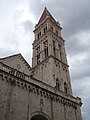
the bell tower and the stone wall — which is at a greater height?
the bell tower

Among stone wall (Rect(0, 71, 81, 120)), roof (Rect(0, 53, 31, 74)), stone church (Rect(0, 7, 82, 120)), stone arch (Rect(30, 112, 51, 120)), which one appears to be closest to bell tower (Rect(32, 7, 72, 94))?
stone church (Rect(0, 7, 82, 120))

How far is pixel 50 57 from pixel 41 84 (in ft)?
32.9

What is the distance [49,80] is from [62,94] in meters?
4.74

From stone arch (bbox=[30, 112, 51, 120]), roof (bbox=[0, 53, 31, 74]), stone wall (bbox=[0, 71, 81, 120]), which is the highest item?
roof (bbox=[0, 53, 31, 74])

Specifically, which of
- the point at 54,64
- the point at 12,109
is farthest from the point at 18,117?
the point at 54,64

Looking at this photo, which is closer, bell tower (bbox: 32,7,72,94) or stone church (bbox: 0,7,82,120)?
stone church (bbox: 0,7,82,120)

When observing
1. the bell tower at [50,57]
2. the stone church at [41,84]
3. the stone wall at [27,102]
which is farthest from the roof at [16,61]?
the bell tower at [50,57]

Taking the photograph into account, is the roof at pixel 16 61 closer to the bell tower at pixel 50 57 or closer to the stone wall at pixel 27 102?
the stone wall at pixel 27 102

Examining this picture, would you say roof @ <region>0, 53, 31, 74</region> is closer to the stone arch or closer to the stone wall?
the stone wall

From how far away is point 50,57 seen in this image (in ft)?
110

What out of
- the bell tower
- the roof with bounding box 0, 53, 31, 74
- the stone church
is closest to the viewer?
the stone church

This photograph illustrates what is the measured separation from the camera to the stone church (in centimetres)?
1980

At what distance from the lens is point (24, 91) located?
70.4 feet

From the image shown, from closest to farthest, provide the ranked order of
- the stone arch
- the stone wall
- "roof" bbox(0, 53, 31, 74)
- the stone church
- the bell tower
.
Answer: the stone wall, the stone church, the stone arch, "roof" bbox(0, 53, 31, 74), the bell tower
